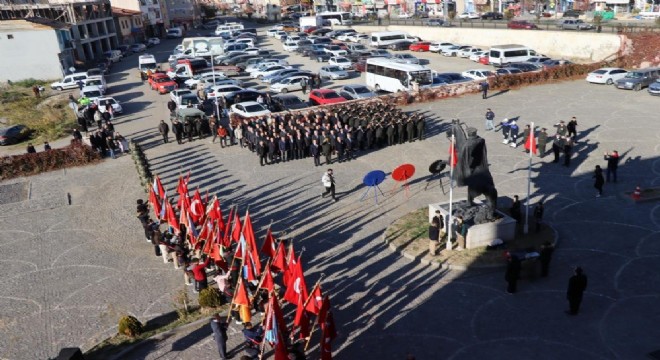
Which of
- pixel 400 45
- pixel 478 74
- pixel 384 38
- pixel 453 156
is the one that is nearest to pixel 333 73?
pixel 478 74

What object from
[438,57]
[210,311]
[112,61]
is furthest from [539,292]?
[112,61]

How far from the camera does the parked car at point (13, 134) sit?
3388 cm

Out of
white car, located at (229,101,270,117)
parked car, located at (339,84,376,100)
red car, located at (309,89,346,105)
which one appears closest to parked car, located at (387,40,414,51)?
parked car, located at (339,84,376,100)

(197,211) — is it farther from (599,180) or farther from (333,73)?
(333,73)

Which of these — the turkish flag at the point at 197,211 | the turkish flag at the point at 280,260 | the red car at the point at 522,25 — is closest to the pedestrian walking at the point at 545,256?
the turkish flag at the point at 280,260

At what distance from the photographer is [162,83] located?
44562 millimetres

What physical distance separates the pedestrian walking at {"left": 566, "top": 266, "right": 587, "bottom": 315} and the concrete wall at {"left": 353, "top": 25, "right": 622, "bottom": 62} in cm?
4035

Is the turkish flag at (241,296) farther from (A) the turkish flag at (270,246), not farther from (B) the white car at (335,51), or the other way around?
(B) the white car at (335,51)

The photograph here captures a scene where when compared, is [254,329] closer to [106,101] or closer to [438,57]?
[106,101]

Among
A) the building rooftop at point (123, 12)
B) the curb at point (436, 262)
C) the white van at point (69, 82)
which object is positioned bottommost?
the curb at point (436, 262)

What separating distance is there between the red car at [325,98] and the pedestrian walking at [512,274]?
21.4 m

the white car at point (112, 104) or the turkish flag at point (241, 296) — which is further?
the white car at point (112, 104)

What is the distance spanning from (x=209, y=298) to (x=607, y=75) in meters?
33.4

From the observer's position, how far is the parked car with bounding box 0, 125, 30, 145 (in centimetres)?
3388
